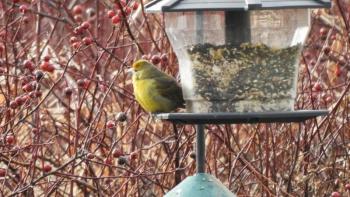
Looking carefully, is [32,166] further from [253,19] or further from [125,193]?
[253,19]

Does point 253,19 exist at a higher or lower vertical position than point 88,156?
higher

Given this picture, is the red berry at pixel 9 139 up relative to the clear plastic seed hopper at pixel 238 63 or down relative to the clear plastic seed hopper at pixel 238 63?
down

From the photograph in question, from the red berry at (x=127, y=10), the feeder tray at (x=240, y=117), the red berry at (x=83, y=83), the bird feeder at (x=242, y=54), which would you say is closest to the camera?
the feeder tray at (x=240, y=117)

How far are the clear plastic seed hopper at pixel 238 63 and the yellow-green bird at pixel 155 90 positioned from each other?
0.75 feet

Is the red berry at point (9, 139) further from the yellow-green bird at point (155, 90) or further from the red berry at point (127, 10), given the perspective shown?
the red berry at point (127, 10)

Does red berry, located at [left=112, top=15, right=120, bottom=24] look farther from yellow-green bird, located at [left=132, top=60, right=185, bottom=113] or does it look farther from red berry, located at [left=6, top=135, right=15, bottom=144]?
red berry, located at [left=6, top=135, right=15, bottom=144]

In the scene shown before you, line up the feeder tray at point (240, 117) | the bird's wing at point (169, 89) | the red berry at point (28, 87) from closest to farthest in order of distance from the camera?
the feeder tray at point (240, 117)
the bird's wing at point (169, 89)
the red berry at point (28, 87)

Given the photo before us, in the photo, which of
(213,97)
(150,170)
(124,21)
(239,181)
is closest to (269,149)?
(239,181)

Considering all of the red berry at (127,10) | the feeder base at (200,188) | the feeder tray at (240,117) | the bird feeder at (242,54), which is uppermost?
the red berry at (127,10)

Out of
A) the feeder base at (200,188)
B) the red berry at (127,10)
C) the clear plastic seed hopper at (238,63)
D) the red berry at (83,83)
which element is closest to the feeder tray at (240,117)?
the clear plastic seed hopper at (238,63)

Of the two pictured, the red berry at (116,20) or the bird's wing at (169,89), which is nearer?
the bird's wing at (169,89)

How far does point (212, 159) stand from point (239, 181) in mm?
335

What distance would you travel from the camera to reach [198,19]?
14.7 ft

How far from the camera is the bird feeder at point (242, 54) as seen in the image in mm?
4434
